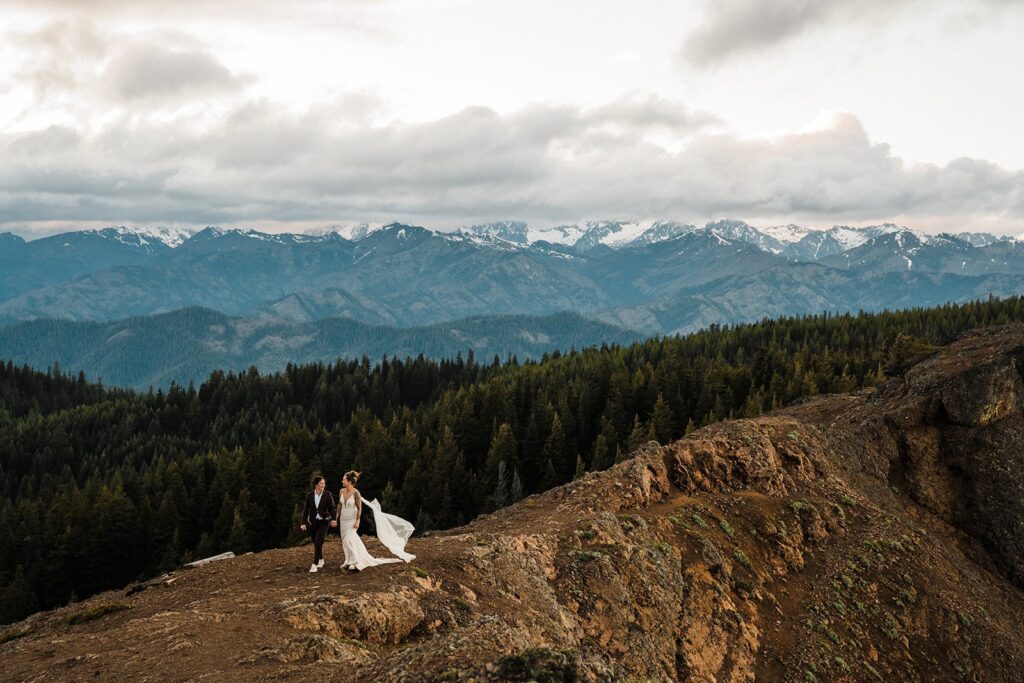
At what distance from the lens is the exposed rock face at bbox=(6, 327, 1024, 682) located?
62.0ft

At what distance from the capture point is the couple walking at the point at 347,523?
2548 centimetres

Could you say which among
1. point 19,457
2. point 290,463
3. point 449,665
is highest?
point 449,665

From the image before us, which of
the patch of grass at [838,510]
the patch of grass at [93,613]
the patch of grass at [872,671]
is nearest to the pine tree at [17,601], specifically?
the patch of grass at [93,613]

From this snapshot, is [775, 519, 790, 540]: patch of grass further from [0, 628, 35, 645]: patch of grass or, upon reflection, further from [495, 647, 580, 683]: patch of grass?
[0, 628, 35, 645]: patch of grass

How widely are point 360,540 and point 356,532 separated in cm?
35

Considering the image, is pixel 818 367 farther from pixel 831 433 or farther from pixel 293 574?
pixel 293 574

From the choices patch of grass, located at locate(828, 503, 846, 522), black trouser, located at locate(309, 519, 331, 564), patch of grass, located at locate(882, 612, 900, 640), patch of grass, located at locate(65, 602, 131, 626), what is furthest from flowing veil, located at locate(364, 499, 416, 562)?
patch of grass, located at locate(828, 503, 846, 522)

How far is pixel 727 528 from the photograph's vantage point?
3750cm

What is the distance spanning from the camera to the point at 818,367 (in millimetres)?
127500

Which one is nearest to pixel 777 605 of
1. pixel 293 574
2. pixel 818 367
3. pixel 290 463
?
pixel 293 574

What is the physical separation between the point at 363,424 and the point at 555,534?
349 feet

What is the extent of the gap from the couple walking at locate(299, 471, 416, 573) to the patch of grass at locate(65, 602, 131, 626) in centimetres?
689

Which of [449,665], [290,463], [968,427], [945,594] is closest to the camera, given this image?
[449,665]

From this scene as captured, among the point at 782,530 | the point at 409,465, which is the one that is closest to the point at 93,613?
the point at 782,530
